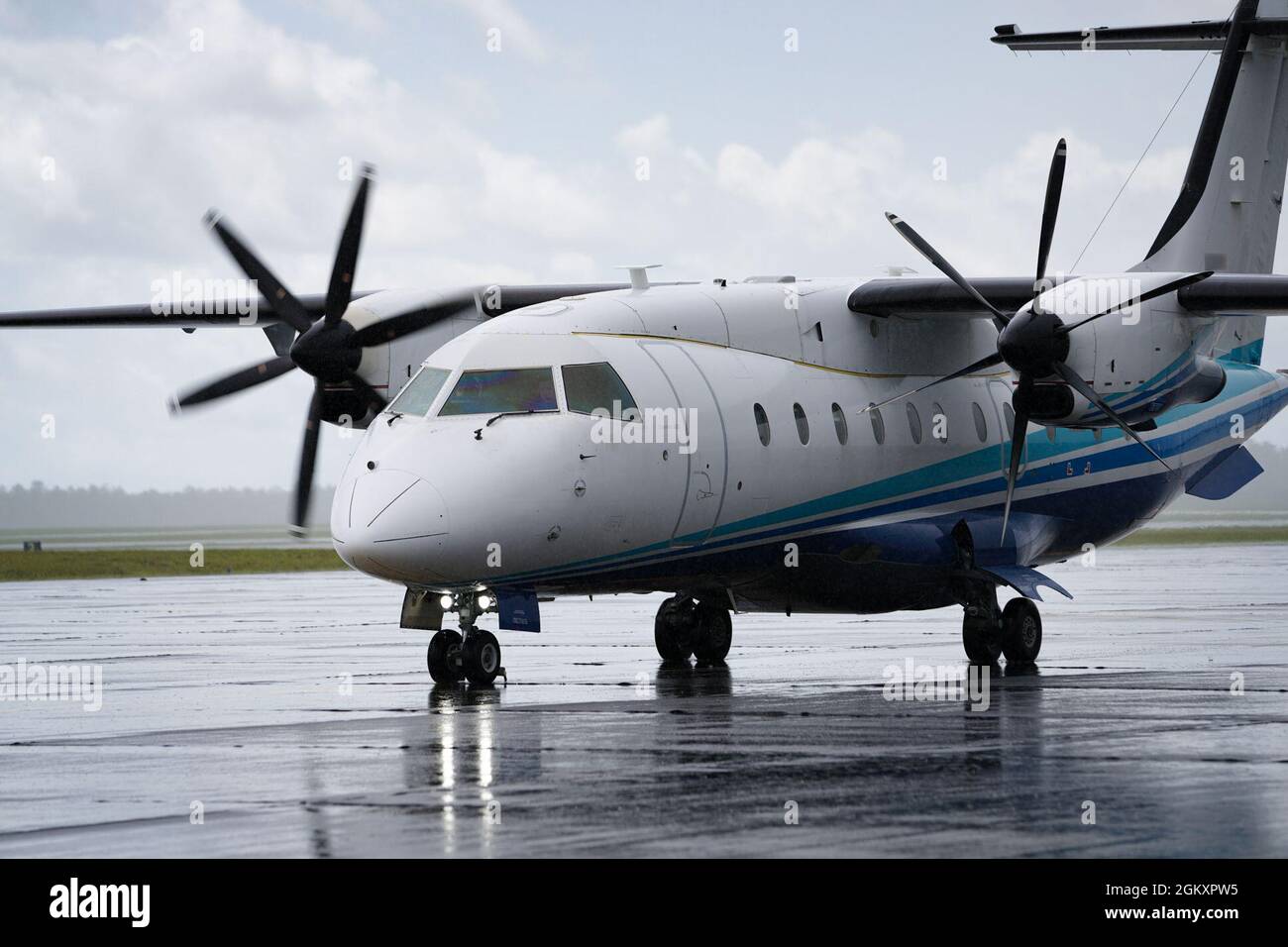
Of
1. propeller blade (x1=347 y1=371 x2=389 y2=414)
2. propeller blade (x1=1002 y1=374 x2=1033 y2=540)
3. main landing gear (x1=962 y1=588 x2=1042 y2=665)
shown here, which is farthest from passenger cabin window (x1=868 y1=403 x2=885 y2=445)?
propeller blade (x1=347 y1=371 x2=389 y2=414)

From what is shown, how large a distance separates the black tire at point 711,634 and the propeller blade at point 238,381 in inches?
222

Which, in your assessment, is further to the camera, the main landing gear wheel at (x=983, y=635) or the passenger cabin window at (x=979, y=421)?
the passenger cabin window at (x=979, y=421)

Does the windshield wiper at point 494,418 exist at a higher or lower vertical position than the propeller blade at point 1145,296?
lower

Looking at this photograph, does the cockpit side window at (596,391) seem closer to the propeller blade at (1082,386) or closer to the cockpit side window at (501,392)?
the cockpit side window at (501,392)

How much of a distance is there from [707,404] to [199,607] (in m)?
21.8

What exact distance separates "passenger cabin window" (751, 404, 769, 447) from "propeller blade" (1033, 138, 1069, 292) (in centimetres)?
320

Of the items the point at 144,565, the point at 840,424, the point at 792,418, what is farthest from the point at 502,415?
the point at 144,565

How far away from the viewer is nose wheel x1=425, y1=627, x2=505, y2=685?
17.6 meters

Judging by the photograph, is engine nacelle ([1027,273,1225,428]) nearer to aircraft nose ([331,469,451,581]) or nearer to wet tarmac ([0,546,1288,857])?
wet tarmac ([0,546,1288,857])

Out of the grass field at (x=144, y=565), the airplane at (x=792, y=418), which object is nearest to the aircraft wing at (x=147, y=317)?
the airplane at (x=792, y=418)

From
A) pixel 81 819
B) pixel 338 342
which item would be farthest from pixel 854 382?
pixel 81 819

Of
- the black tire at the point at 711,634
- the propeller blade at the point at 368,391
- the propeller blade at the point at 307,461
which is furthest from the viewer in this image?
the black tire at the point at 711,634

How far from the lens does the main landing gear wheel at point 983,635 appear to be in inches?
819
